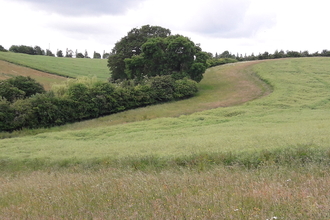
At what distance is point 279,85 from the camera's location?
3794 centimetres

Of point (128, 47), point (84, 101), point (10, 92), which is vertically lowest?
point (84, 101)

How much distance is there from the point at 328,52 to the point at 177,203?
87.8 m

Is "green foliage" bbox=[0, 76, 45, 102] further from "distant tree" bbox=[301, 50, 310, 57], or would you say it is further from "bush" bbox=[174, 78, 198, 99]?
"distant tree" bbox=[301, 50, 310, 57]

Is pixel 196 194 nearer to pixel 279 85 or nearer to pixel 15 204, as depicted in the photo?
pixel 15 204

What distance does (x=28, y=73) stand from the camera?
192 ft

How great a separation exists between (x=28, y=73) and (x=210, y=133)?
53.4m

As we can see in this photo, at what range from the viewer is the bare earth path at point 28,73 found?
54319mm

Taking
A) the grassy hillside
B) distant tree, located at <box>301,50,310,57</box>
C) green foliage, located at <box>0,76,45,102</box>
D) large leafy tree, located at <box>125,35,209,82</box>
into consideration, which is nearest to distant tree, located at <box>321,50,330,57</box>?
distant tree, located at <box>301,50,310,57</box>

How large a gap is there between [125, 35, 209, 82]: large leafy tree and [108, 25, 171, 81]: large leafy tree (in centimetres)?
401

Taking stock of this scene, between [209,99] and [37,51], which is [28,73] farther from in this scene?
[37,51]

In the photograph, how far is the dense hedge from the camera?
25.3 metres

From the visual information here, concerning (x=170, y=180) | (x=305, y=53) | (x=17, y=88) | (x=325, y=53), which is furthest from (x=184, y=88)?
(x=325, y=53)

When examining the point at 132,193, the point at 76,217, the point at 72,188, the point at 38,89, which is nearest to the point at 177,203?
the point at 132,193

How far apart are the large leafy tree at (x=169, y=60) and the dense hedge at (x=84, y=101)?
3.67 m
